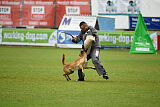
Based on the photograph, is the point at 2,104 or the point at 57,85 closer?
the point at 2,104

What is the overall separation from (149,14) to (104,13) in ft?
15.4

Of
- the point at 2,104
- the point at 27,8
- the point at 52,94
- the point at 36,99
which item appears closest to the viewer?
the point at 2,104

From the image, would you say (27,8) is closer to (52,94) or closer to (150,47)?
(150,47)

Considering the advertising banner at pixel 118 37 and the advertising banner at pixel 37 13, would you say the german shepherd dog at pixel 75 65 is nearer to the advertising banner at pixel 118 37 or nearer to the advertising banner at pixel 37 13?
the advertising banner at pixel 118 37

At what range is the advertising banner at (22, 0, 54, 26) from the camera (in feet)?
131

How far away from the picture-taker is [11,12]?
39.8 metres

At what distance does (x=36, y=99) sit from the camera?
9016 mm

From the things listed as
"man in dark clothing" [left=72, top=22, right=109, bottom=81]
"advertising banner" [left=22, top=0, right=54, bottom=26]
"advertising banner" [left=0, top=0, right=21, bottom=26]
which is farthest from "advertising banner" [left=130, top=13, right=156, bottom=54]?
"advertising banner" [left=0, top=0, right=21, bottom=26]

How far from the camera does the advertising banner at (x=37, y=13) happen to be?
131 feet

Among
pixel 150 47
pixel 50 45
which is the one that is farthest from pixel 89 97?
pixel 50 45

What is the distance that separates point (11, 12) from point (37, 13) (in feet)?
8.34

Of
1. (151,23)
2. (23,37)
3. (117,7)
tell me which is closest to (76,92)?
(23,37)

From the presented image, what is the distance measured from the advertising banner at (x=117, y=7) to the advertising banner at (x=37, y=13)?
5.14 m

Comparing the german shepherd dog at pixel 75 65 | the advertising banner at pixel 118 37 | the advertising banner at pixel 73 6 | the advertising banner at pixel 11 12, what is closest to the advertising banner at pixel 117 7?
the advertising banner at pixel 73 6
